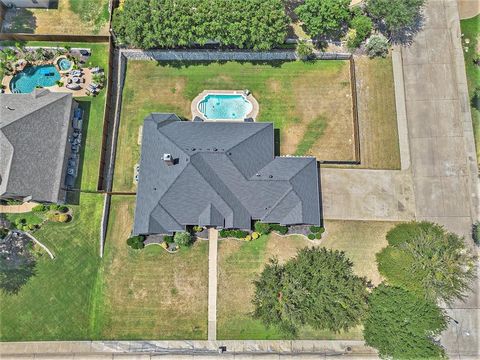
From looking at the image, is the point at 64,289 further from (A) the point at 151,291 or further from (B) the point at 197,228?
(B) the point at 197,228

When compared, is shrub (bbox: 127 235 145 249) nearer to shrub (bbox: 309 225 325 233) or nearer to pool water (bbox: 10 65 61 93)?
shrub (bbox: 309 225 325 233)

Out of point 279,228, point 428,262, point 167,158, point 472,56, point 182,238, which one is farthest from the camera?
point 472,56

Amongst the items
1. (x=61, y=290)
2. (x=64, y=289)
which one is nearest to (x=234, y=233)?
(x=64, y=289)

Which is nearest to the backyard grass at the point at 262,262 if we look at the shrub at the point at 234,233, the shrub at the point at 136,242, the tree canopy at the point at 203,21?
the shrub at the point at 234,233

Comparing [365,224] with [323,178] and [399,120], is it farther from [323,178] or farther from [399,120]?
[399,120]

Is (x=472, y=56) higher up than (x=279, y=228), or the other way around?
(x=472, y=56)

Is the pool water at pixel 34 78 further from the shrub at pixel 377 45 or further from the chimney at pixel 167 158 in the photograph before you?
the shrub at pixel 377 45

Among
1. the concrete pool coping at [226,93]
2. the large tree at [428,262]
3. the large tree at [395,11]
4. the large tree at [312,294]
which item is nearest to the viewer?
the large tree at [428,262]
